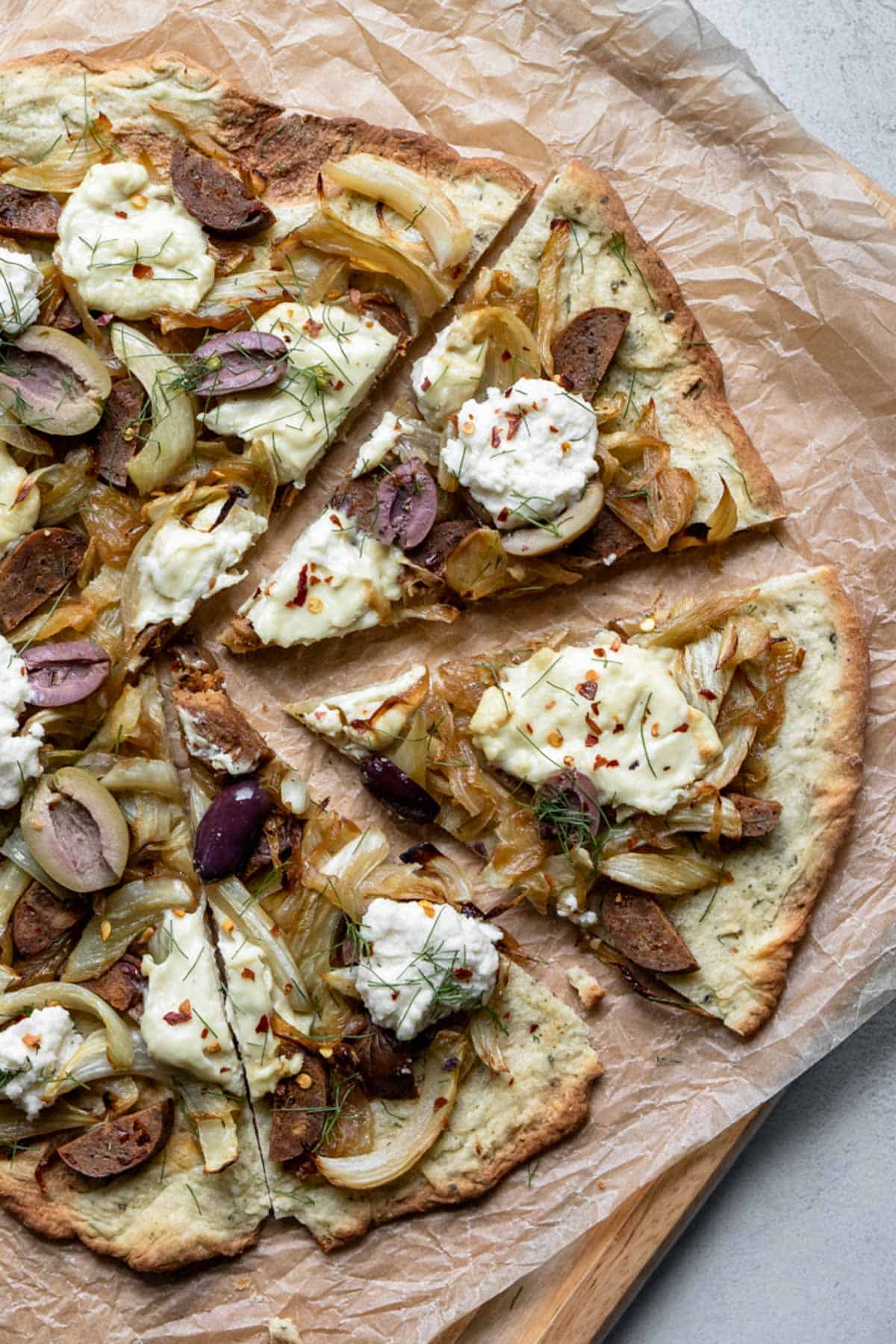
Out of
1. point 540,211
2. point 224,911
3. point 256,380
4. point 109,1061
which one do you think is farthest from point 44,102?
point 109,1061

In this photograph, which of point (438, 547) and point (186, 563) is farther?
point (438, 547)

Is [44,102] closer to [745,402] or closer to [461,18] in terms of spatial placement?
[461,18]

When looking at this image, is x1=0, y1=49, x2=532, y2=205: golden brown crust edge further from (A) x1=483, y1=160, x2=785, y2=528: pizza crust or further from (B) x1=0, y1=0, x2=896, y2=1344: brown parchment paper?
(A) x1=483, y1=160, x2=785, y2=528: pizza crust

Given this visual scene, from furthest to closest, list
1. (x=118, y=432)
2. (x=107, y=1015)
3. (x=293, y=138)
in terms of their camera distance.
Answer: (x=293, y=138) < (x=118, y=432) < (x=107, y=1015)

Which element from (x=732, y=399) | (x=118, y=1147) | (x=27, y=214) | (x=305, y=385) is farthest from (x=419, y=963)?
(x=27, y=214)

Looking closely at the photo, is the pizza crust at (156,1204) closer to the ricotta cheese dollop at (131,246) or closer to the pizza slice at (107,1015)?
the pizza slice at (107,1015)

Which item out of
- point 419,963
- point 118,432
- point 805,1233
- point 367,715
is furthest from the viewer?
point 805,1233

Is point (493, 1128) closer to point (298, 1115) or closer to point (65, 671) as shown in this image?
point (298, 1115)
